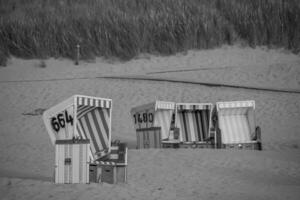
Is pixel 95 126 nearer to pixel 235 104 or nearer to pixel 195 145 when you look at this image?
pixel 195 145

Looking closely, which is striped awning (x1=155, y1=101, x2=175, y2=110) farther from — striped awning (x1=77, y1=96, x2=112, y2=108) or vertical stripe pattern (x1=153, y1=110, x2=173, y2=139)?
striped awning (x1=77, y1=96, x2=112, y2=108)

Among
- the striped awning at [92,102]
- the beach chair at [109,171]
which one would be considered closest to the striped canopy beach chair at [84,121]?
the striped awning at [92,102]

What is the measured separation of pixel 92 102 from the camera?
1086cm

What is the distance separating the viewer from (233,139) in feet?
50.9

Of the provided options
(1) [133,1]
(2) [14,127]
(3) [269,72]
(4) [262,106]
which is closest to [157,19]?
(1) [133,1]

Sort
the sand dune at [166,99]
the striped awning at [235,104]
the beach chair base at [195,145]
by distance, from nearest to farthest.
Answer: the sand dune at [166,99], the beach chair base at [195,145], the striped awning at [235,104]

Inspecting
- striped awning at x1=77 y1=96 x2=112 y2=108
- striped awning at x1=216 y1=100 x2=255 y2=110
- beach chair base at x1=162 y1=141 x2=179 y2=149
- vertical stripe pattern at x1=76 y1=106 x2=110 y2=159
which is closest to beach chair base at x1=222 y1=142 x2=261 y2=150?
striped awning at x1=216 y1=100 x2=255 y2=110

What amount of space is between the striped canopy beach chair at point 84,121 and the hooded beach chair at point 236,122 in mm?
3821

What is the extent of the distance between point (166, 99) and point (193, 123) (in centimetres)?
706

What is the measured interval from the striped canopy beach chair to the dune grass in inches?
665

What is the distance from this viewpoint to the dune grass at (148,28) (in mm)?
29125

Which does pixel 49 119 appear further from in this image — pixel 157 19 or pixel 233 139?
pixel 157 19

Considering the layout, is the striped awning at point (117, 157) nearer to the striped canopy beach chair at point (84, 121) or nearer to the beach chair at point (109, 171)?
the beach chair at point (109, 171)

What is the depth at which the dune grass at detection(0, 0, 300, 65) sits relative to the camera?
95.6ft
